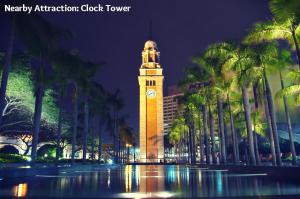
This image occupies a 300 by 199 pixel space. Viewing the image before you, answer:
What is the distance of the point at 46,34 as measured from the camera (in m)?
25.6

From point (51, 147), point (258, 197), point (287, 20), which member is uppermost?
point (287, 20)

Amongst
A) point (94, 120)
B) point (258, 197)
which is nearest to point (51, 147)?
point (94, 120)

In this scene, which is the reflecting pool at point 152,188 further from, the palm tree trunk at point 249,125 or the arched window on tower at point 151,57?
the arched window on tower at point 151,57

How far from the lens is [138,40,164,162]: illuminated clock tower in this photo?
→ 10744 cm

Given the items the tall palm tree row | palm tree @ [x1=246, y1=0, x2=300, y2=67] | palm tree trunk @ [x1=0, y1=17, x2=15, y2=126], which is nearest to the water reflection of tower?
palm tree trunk @ [x1=0, y1=17, x2=15, y2=126]

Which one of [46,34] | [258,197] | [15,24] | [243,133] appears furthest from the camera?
[243,133]

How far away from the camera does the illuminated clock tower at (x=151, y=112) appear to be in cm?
10744

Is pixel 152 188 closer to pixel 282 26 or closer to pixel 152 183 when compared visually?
pixel 152 183

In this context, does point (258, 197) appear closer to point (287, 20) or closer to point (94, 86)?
point (287, 20)

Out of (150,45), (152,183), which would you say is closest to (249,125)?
(152,183)

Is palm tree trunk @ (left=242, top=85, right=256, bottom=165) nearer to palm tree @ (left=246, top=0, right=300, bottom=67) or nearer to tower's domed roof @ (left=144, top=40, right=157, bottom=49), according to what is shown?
palm tree @ (left=246, top=0, right=300, bottom=67)

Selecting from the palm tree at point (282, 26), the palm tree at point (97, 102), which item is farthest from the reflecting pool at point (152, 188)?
the palm tree at point (97, 102)

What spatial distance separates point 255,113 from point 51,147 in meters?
47.6

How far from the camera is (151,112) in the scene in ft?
360
